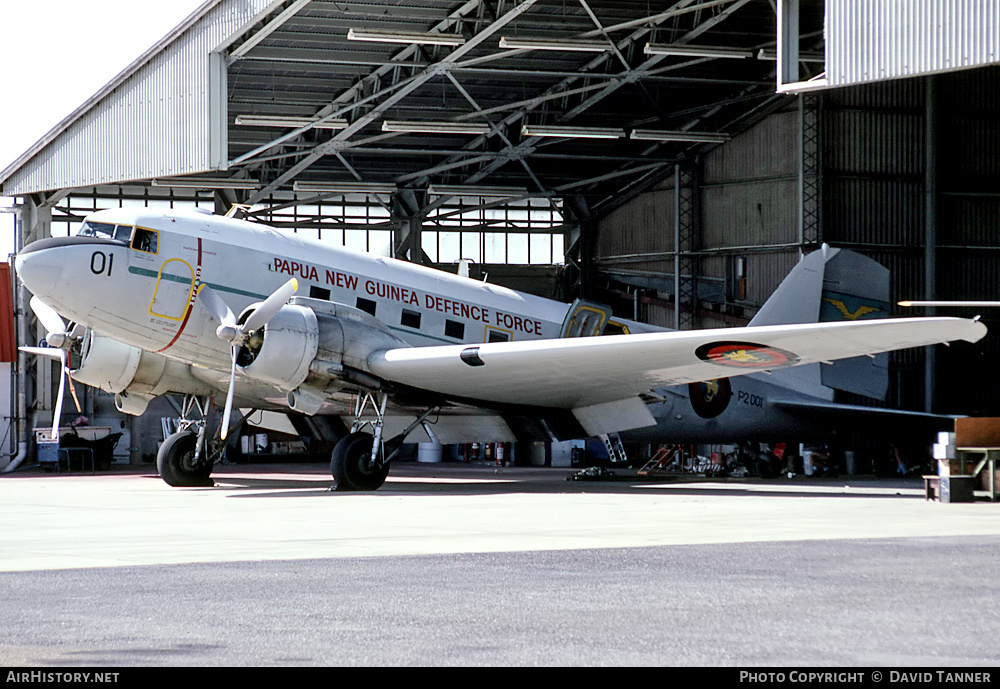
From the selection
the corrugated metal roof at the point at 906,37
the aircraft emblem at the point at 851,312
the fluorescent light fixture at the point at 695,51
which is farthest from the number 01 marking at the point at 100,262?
the fluorescent light fixture at the point at 695,51

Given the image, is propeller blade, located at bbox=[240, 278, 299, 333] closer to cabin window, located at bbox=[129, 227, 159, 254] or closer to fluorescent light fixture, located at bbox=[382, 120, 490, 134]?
cabin window, located at bbox=[129, 227, 159, 254]

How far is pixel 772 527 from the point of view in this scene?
11031mm

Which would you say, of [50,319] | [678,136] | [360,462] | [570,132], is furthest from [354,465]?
[678,136]

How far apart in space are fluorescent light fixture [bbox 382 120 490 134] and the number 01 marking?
14284 mm

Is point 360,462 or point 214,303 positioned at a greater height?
point 214,303

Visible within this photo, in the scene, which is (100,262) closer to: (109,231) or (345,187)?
(109,231)

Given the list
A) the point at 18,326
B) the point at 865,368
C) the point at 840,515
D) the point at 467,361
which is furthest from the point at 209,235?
the point at 18,326

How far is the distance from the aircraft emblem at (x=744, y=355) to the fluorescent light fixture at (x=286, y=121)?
16856 millimetres

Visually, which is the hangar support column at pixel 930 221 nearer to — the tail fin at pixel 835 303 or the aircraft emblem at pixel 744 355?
the tail fin at pixel 835 303

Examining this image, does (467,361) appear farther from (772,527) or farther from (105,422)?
(105,422)

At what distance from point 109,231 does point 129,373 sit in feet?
12.7

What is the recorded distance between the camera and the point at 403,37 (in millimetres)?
26250

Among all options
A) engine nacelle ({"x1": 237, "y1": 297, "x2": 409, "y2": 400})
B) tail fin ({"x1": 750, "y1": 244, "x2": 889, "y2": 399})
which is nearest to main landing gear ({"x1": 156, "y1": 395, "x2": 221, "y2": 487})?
engine nacelle ({"x1": 237, "y1": 297, "x2": 409, "y2": 400})
